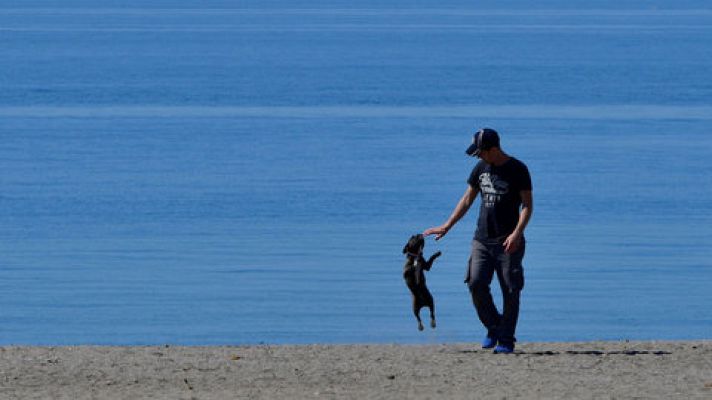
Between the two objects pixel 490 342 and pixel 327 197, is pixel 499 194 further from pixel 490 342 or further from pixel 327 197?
pixel 327 197

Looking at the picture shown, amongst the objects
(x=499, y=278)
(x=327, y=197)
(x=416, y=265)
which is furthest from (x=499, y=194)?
(x=327, y=197)

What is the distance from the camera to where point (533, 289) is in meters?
18.8

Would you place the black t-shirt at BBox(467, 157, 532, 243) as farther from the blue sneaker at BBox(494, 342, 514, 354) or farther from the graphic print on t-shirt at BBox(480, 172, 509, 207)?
the blue sneaker at BBox(494, 342, 514, 354)

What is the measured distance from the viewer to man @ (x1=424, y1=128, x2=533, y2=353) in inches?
429

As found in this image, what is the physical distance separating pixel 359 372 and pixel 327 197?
16766 millimetres

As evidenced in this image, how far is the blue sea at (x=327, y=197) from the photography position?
56.2 ft

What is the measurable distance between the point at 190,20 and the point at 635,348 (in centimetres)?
12539

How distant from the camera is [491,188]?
11.0 metres

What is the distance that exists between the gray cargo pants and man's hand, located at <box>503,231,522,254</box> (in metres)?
0.07

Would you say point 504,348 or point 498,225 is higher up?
point 498,225

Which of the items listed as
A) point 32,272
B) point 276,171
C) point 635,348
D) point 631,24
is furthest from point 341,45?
point 635,348

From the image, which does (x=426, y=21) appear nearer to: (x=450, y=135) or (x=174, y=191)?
(x=450, y=135)

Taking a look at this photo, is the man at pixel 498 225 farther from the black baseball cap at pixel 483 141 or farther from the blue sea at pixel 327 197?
the blue sea at pixel 327 197

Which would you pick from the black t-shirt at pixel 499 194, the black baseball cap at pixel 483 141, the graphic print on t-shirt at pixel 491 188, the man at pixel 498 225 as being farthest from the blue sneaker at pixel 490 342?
the black baseball cap at pixel 483 141
